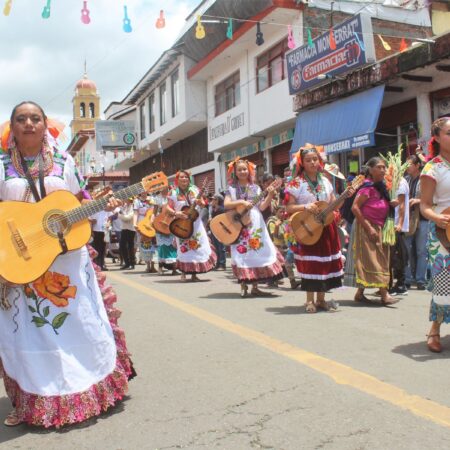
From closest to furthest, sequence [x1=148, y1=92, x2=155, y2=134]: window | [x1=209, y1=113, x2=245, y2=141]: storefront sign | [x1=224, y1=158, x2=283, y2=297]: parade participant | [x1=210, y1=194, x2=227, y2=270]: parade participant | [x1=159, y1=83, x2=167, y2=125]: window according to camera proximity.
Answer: [x1=224, y1=158, x2=283, y2=297]: parade participant
[x1=210, y1=194, x2=227, y2=270]: parade participant
[x1=209, y1=113, x2=245, y2=141]: storefront sign
[x1=159, y1=83, x2=167, y2=125]: window
[x1=148, y1=92, x2=155, y2=134]: window

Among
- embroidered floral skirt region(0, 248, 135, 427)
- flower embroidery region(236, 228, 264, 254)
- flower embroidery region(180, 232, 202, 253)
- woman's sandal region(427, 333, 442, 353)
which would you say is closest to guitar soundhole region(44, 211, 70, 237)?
embroidered floral skirt region(0, 248, 135, 427)

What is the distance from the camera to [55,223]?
3400 millimetres

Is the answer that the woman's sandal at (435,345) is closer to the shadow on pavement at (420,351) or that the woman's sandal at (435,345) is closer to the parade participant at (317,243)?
the shadow on pavement at (420,351)

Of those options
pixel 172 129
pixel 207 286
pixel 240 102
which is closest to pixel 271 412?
pixel 207 286

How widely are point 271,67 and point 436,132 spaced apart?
645 inches

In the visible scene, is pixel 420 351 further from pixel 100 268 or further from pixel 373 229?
pixel 100 268

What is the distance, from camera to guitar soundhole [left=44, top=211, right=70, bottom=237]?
337 cm

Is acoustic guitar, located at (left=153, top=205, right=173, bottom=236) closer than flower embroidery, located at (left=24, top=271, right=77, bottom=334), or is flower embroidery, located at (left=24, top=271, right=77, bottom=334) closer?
flower embroidery, located at (left=24, top=271, right=77, bottom=334)

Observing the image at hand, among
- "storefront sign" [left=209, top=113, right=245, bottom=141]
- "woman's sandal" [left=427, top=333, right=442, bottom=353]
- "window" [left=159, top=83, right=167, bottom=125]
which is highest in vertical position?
"window" [left=159, top=83, right=167, bottom=125]

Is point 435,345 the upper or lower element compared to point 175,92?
lower

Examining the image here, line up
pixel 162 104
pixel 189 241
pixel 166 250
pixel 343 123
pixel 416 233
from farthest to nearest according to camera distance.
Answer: pixel 162 104, pixel 343 123, pixel 166 250, pixel 189 241, pixel 416 233

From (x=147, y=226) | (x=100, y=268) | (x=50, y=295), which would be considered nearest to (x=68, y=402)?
(x=50, y=295)

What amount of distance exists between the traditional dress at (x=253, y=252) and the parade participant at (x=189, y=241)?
2.52 metres

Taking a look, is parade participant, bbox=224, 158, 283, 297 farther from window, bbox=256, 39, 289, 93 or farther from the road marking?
window, bbox=256, 39, 289, 93
